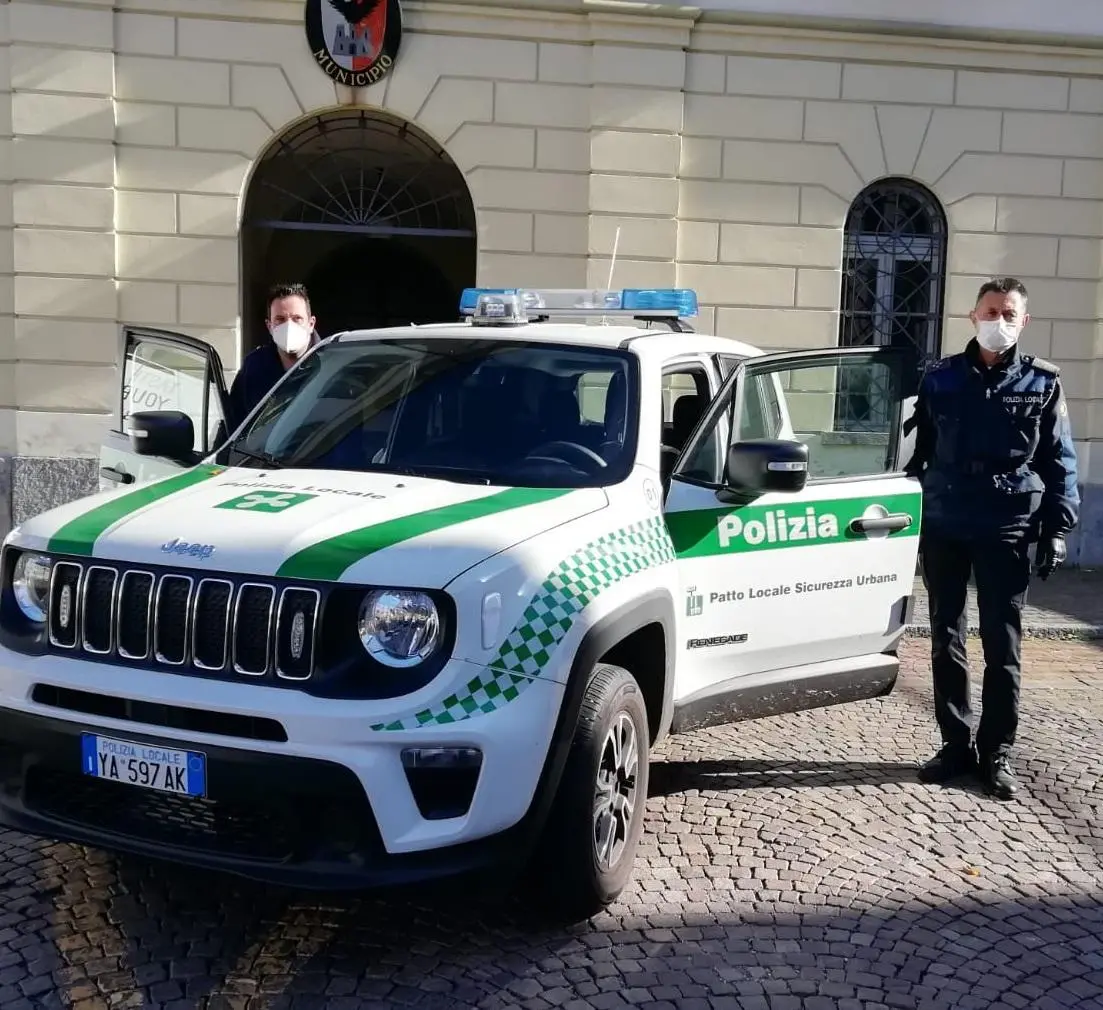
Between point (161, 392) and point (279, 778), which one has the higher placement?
point (161, 392)

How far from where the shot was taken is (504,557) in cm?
316

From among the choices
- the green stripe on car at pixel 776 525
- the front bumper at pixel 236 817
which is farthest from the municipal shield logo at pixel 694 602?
the front bumper at pixel 236 817

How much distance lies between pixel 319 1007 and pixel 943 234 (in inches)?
393

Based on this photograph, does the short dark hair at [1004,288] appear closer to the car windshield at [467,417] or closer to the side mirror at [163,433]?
the car windshield at [467,417]

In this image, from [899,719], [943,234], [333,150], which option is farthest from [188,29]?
[899,719]

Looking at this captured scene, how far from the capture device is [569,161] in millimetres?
10594

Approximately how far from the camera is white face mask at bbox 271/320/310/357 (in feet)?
18.8

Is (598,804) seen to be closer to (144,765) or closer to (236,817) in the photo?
(236,817)

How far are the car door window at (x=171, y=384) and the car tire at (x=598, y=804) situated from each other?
241 cm

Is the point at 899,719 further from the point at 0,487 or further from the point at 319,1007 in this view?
the point at 0,487

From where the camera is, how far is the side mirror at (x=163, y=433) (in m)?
4.43

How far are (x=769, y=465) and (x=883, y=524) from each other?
108cm

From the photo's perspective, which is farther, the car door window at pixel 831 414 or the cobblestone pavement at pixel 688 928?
the car door window at pixel 831 414

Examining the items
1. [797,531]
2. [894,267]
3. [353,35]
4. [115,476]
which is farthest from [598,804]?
[894,267]
